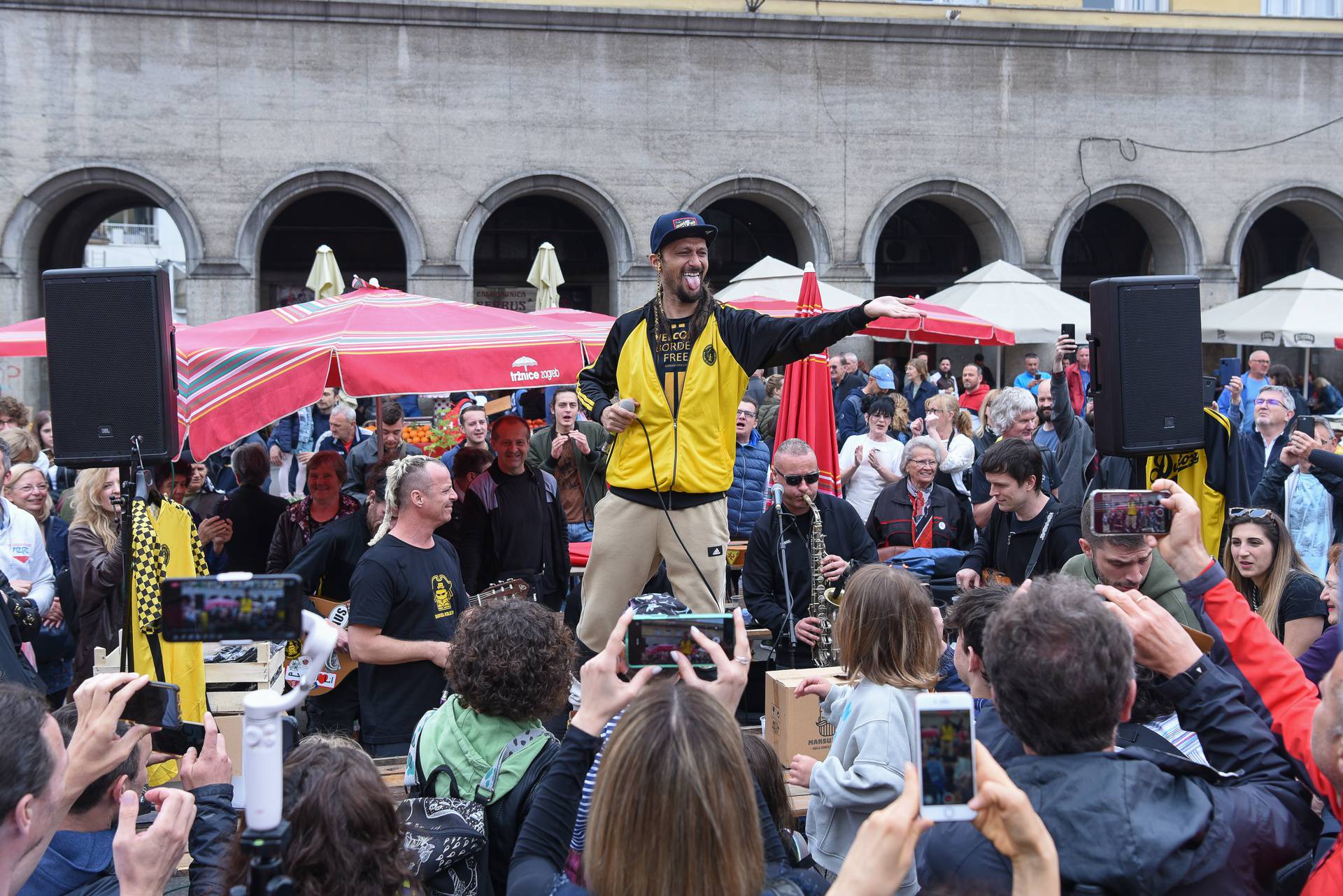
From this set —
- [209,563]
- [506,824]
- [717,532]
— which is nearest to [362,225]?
[209,563]

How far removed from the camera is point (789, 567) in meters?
6.14

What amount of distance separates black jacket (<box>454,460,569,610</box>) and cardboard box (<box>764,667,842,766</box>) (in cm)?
276

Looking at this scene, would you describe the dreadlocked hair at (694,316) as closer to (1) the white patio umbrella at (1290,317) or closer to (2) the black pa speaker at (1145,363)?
(2) the black pa speaker at (1145,363)

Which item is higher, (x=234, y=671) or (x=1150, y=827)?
(x=1150, y=827)

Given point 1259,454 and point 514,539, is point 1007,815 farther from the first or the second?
point 1259,454

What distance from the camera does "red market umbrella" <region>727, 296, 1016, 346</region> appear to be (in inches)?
473

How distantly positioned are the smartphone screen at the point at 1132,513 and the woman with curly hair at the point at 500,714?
1.52 meters

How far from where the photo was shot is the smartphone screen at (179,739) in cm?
267

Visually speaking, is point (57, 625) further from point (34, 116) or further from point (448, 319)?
point (34, 116)

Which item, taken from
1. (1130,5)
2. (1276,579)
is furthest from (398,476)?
(1130,5)

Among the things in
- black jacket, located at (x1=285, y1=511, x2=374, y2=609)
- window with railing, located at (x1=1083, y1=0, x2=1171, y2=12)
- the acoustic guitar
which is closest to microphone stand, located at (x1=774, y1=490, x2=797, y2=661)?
the acoustic guitar

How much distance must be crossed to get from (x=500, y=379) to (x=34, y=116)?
13293 mm

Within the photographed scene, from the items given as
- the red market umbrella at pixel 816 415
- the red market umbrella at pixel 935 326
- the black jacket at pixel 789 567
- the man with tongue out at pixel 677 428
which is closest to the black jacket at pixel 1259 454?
the red market umbrella at pixel 816 415

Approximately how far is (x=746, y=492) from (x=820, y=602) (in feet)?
7.32
